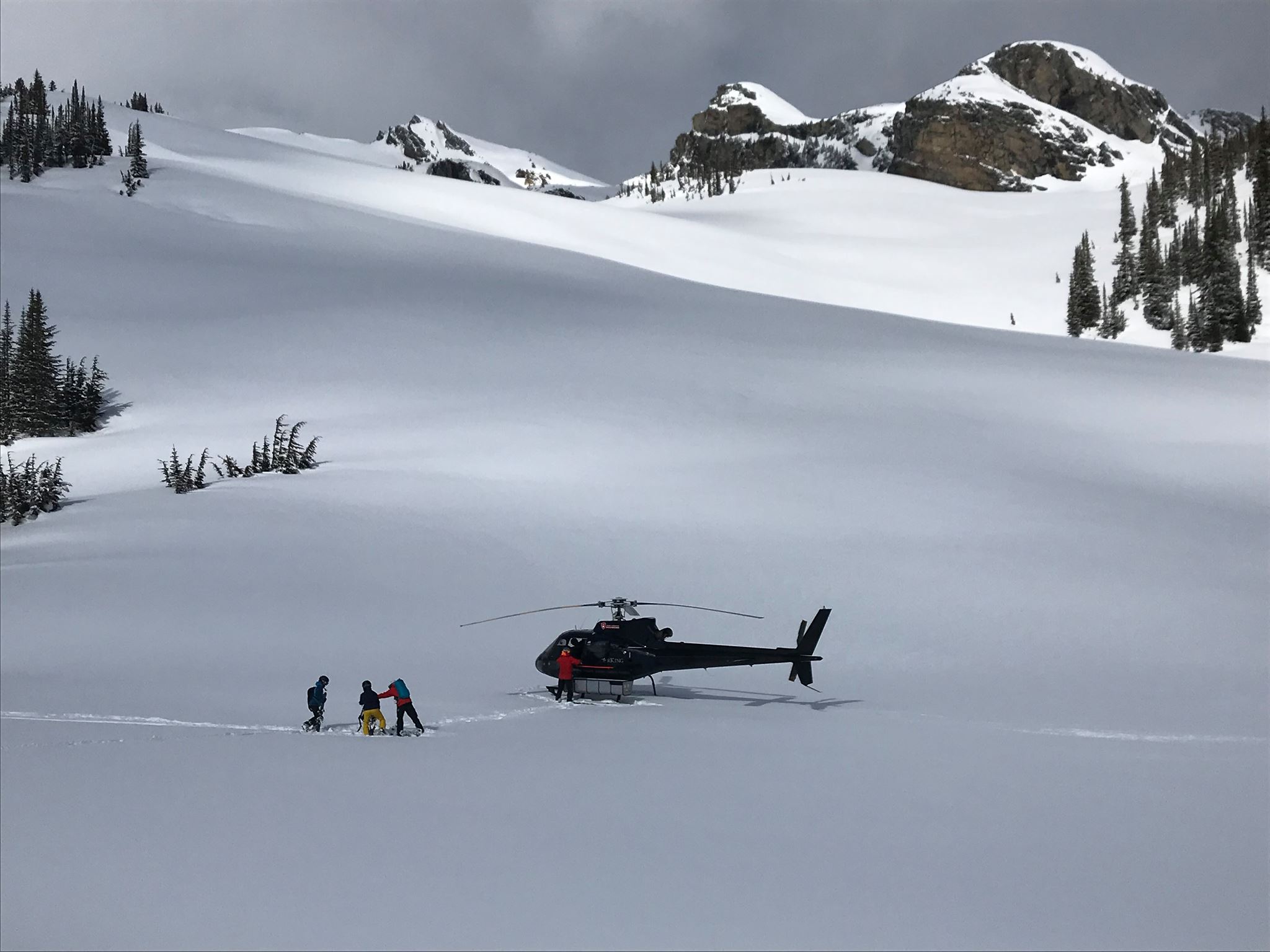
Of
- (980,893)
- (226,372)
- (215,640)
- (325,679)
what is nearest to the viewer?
(980,893)

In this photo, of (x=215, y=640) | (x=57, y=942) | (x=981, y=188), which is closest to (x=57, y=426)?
(x=215, y=640)

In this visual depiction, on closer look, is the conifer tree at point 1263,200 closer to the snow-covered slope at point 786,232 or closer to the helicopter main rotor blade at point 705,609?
the snow-covered slope at point 786,232

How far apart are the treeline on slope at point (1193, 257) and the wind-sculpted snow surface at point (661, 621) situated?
25996 millimetres

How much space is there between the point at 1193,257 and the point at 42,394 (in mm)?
72796

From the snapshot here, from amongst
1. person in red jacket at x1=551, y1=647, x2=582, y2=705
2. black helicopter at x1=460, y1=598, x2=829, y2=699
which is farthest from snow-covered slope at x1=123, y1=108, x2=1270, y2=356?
person in red jacket at x1=551, y1=647, x2=582, y2=705

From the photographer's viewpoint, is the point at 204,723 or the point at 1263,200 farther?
the point at 1263,200

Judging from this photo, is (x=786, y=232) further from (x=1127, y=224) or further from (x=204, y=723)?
(x=204, y=723)

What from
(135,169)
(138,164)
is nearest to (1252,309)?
(135,169)

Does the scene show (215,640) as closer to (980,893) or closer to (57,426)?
(980,893)

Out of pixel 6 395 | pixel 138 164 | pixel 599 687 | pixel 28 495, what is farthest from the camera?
pixel 138 164

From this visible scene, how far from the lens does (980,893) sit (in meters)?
7.19

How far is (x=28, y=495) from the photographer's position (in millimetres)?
23750

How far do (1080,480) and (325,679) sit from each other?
17.9m

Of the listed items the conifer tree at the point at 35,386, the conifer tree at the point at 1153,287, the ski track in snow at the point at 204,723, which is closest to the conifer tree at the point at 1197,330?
the conifer tree at the point at 1153,287
